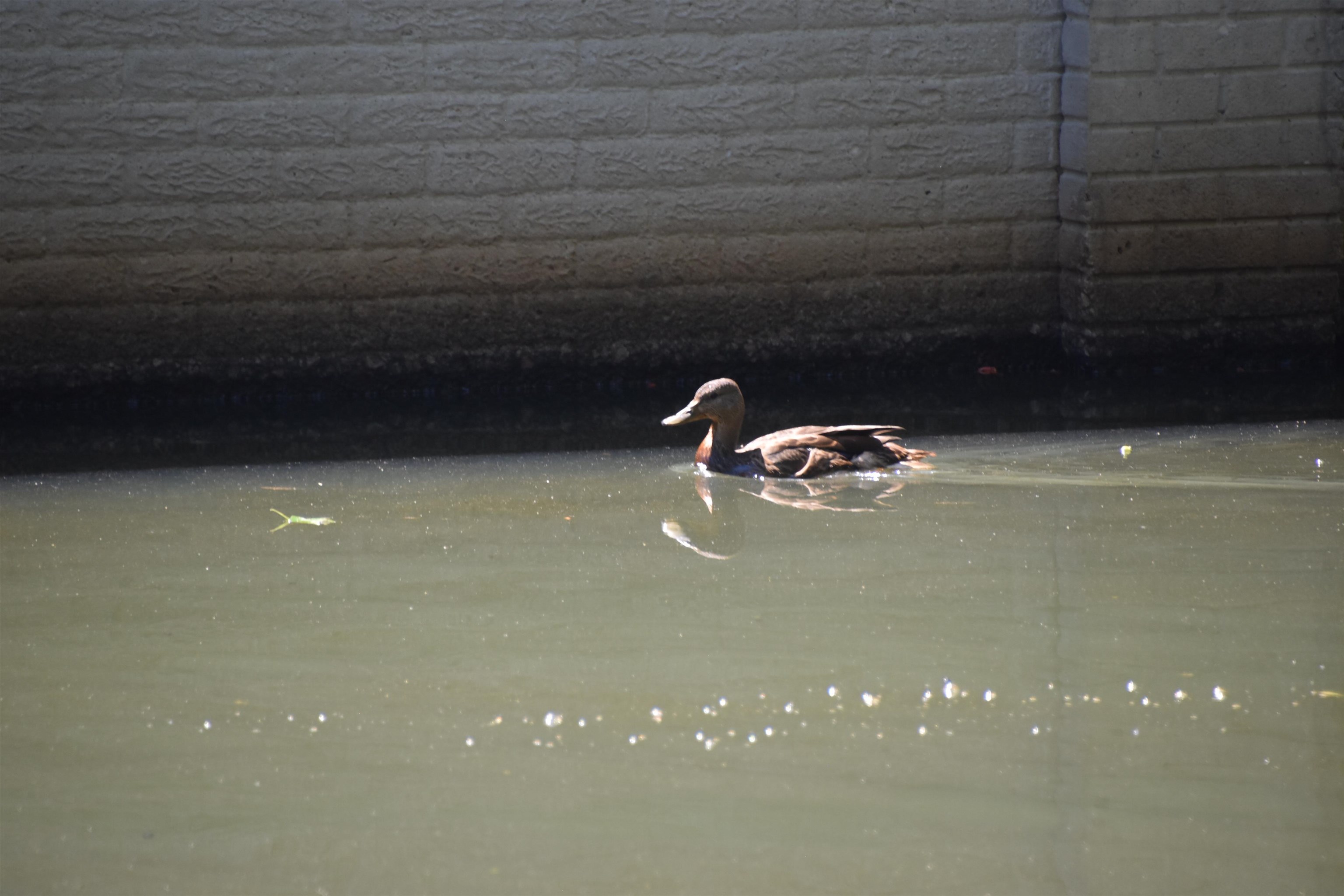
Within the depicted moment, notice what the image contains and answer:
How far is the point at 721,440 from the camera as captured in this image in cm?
691

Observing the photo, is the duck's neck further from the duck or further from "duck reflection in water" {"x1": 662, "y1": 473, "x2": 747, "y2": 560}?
"duck reflection in water" {"x1": 662, "y1": 473, "x2": 747, "y2": 560}

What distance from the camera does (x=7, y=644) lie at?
4512mm

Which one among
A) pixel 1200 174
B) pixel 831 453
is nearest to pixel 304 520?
pixel 831 453

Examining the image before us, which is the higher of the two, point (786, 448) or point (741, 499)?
point (786, 448)

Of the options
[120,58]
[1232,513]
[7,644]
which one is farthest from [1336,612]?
[120,58]

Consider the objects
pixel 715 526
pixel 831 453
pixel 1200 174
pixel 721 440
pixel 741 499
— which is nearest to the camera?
pixel 715 526

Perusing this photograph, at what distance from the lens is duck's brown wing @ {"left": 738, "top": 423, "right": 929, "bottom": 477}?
6.75 meters

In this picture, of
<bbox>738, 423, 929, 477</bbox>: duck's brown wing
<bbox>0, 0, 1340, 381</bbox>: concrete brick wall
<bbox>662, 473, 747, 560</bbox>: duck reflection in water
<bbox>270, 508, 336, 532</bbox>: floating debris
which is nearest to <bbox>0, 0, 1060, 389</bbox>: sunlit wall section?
<bbox>0, 0, 1340, 381</bbox>: concrete brick wall

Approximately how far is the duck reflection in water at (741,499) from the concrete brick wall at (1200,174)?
2.99 m

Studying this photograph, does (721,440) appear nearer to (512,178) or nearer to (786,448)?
(786,448)

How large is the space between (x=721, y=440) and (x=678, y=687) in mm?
2857

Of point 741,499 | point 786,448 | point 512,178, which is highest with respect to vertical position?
point 512,178

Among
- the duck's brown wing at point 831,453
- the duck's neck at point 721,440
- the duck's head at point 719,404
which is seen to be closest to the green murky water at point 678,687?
the duck's brown wing at point 831,453

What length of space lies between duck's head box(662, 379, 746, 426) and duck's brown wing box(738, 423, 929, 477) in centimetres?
23
